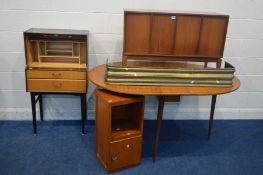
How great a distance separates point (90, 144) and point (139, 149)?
562 millimetres

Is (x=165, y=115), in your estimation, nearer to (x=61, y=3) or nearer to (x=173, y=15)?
(x=173, y=15)

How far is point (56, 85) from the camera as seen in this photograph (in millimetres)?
2582

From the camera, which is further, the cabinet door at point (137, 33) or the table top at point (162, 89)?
the cabinet door at point (137, 33)

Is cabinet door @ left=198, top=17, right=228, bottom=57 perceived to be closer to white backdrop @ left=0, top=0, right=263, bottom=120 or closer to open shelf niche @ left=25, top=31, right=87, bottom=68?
white backdrop @ left=0, top=0, right=263, bottom=120

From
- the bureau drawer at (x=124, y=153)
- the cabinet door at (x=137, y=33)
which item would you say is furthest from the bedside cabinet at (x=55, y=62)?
the bureau drawer at (x=124, y=153)

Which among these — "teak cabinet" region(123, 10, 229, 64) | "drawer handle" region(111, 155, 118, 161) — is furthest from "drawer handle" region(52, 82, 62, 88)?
"drawer handle" region(111, 155, 118, 161)

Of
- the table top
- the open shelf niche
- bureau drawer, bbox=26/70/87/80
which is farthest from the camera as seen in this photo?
the open shelf niche

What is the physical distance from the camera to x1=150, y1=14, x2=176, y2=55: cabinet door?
7.33ft

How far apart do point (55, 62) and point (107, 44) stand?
1.80 ft

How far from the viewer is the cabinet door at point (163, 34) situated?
2.23 m

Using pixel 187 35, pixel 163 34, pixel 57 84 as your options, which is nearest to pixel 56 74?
pixel 57 84

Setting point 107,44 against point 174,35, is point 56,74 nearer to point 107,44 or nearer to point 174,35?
point 107,44

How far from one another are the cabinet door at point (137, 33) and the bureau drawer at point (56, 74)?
52cm

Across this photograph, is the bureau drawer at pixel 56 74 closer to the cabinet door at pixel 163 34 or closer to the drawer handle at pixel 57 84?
the drawer handle at pixel 57 84
